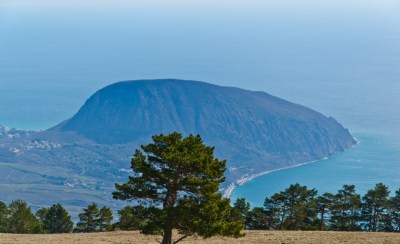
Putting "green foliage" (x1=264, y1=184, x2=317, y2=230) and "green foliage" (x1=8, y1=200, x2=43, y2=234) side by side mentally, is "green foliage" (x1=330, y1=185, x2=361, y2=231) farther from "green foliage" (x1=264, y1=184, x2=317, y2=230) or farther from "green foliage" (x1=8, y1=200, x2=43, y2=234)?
"green foliage" (x1=8, y1=200, x2=43, y2=234)

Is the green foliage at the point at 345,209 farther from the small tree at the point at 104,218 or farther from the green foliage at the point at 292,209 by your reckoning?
the small tree at the point at 104,218

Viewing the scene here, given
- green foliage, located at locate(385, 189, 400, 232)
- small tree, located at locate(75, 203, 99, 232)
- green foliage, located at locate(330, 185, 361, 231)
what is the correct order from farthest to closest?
small tree, located at locate(75, 203, 99, 232), green foliage, located at locate(330, 185, 361, 231), green foliage, located at locate(385, 189, 400, 232)

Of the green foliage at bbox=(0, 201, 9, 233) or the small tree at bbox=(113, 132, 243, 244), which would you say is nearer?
the small tree at bbox=(113, 132, 243, 244)

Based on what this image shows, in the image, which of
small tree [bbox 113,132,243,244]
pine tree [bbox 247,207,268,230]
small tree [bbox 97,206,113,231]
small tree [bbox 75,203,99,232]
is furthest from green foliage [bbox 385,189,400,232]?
small tree [bbox 113,132,243,244]

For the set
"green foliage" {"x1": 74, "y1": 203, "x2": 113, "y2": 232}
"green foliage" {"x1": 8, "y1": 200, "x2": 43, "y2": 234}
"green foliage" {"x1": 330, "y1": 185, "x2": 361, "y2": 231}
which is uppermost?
"green foliage" {"x1": 330, "y1": 185, "x2": 361, "y2": 231}

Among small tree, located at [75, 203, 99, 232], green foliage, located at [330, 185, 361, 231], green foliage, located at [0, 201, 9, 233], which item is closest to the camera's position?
green foliage, located at [330, 185, 361, 231]

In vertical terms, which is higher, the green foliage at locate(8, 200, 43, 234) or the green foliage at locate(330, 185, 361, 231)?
the green foliage at locate(330, 185, 361, 231)
